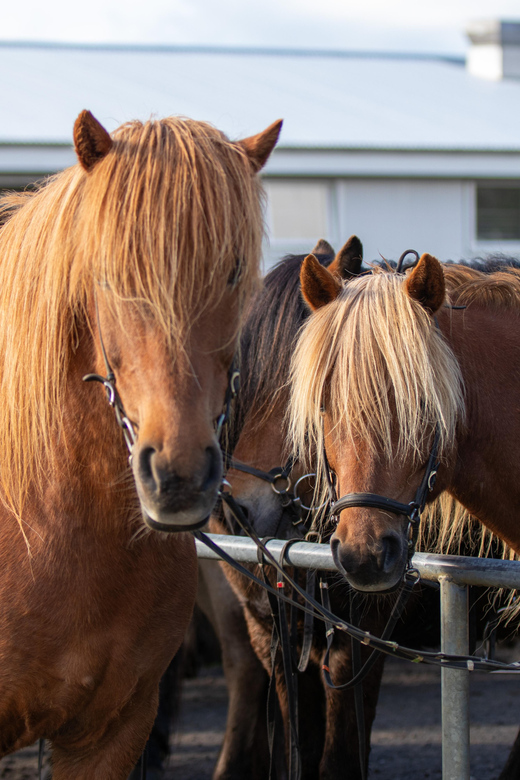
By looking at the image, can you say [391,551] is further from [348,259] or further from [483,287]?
[348,259]

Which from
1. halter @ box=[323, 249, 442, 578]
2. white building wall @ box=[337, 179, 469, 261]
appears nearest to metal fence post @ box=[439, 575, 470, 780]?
halter @ box=[323, 249, 442, 578]

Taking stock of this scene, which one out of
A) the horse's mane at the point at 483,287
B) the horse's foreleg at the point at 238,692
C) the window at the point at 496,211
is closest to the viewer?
the horse's mane at the point at 483,287

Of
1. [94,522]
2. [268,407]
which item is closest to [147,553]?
[94,522]

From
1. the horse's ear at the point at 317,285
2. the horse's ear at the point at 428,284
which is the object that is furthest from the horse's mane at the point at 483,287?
the horse's ear at the point at 317,285

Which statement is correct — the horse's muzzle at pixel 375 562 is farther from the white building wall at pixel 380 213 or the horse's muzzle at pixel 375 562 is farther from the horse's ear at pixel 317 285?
the white building wall at pixel 380 213

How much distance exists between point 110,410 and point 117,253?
42 centimetres

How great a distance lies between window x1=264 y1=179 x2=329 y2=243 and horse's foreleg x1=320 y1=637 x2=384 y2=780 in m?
8.66

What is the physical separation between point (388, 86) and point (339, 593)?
1422 centimetres

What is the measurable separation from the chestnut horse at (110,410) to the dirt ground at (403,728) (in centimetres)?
222

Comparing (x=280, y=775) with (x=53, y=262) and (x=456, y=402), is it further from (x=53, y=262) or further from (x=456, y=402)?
(x=53, y=262)

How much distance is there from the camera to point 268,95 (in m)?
13.0

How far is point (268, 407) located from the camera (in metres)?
2.58

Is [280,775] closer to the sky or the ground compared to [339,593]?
closer to the ground

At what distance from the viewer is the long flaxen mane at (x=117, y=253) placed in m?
1.47
